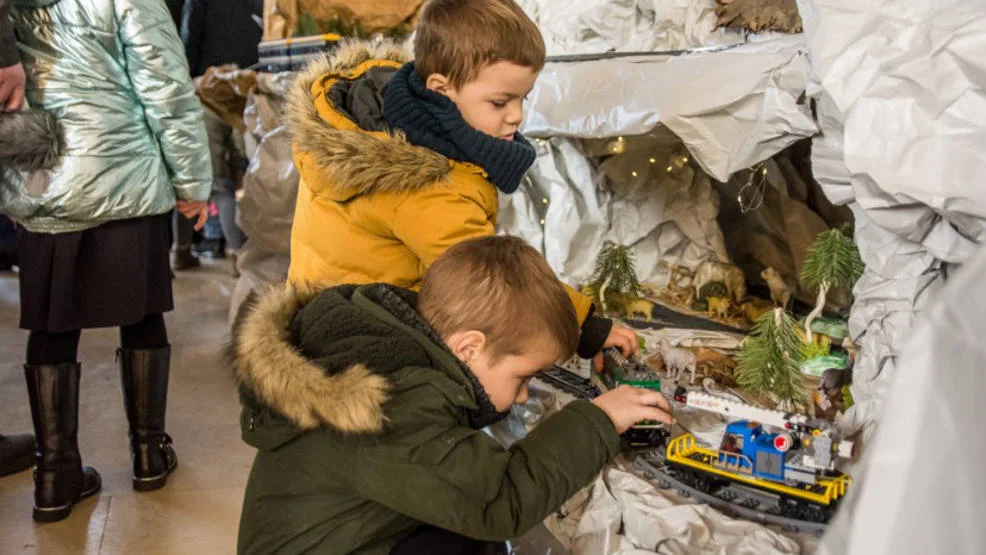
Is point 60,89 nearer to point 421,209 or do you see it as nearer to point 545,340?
point 421,209

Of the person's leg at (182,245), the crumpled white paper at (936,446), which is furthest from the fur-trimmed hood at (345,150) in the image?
the person's leg at (182,245)

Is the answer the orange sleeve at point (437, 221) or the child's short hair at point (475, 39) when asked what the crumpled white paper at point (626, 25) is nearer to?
the child's short hair at point (475, 39)

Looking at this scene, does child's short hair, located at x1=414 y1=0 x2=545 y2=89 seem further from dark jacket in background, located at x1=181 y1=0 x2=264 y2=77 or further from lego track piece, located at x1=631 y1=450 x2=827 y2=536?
dark jacket in background, located at x1=181 y1=0 x2=264 y2=77

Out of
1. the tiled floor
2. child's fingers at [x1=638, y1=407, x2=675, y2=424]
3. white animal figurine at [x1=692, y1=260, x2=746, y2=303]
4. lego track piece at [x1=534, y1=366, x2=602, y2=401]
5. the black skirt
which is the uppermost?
child's fingers at [x1=638, y1=407, x2=675, y2=424]

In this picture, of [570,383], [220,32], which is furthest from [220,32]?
[570,383]

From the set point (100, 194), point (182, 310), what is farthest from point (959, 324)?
point (182, 310)

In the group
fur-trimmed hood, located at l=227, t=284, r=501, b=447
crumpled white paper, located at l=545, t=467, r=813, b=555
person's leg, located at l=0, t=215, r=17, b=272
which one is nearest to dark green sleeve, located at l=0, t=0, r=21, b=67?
fur-trimmed hood, located at l=227, t=284, r=501, b=447

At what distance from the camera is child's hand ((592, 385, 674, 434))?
1.29 metres

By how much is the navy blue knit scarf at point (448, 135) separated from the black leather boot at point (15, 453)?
146 cm

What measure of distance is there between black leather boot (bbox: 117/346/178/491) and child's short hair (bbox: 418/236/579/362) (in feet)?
4.18

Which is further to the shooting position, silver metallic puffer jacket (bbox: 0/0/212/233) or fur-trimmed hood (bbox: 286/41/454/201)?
silver metallic puffer jacket (bbox: 0/0/212/233)

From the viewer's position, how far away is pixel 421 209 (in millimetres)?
1579

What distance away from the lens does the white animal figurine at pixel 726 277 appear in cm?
228

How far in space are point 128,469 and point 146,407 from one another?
240mm
